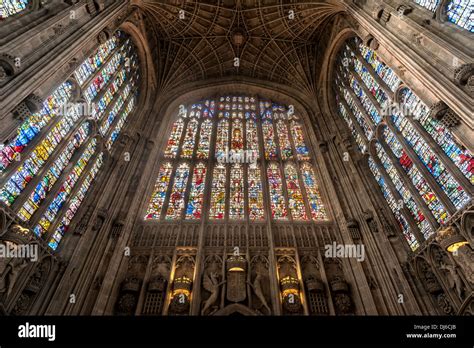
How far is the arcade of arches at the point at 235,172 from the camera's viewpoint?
9.05 metres

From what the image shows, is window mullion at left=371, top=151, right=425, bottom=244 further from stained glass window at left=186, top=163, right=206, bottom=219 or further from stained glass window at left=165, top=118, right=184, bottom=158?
stained glass window at left=165, top=118, right=184, bottom=158

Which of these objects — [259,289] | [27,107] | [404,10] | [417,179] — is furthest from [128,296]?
[404,10]

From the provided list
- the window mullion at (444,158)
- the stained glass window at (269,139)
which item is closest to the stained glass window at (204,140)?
the stained glass window at (269,139)

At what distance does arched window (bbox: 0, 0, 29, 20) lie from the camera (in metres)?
8.92

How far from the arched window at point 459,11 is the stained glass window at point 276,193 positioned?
1014 cm

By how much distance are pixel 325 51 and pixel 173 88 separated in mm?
11646

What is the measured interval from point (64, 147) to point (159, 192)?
558cm

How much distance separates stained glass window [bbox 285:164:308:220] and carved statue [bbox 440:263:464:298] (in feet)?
21.9

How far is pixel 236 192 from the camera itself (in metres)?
16.2

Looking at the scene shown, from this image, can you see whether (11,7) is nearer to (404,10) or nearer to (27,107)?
(27,107)

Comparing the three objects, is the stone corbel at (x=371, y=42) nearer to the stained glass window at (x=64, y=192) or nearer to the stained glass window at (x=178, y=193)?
the stained glass window at (x=178, y=193)
